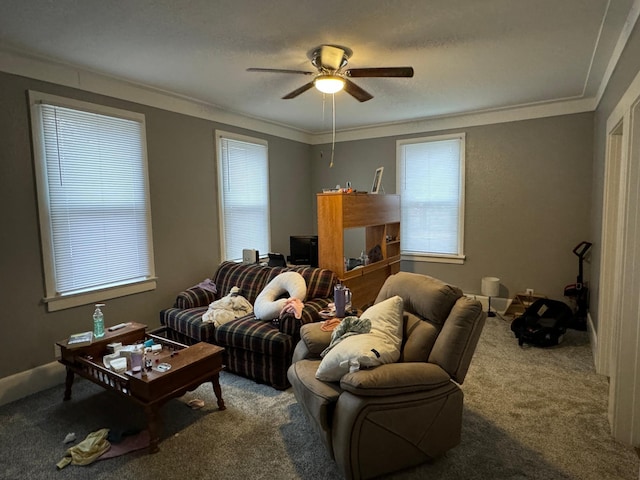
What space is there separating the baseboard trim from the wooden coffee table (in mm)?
318

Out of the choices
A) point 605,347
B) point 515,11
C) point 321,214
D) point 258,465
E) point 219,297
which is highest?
point 515,11

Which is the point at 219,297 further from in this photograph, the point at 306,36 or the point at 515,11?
the point at 515,11

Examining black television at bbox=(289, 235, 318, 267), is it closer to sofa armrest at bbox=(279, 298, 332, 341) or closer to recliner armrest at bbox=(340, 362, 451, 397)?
sofa armrest at bbox=(279, 298, 332, 341)

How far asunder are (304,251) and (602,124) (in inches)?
129

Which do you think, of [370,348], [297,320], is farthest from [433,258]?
[370,348]

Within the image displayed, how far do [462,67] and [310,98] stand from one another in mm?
1606

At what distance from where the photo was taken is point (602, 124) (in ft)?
11.6

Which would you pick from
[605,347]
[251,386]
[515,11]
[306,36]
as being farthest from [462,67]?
[251,386]

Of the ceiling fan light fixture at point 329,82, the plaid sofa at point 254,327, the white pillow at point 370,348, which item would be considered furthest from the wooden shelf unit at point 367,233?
the white pillow at point 370,348

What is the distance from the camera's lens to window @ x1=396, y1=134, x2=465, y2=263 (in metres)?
5.06

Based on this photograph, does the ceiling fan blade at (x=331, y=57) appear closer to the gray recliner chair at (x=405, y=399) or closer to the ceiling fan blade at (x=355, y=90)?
the ceiling fan blade at (x=355, y=90)

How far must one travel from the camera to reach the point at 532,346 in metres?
3.77

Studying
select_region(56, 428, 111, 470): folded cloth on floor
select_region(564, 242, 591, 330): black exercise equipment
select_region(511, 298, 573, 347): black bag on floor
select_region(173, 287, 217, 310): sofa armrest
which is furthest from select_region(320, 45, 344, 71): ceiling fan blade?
select_region(564, 242, 591, 330): black exercise equipment

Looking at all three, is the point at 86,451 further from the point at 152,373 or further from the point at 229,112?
the point at 229,112
